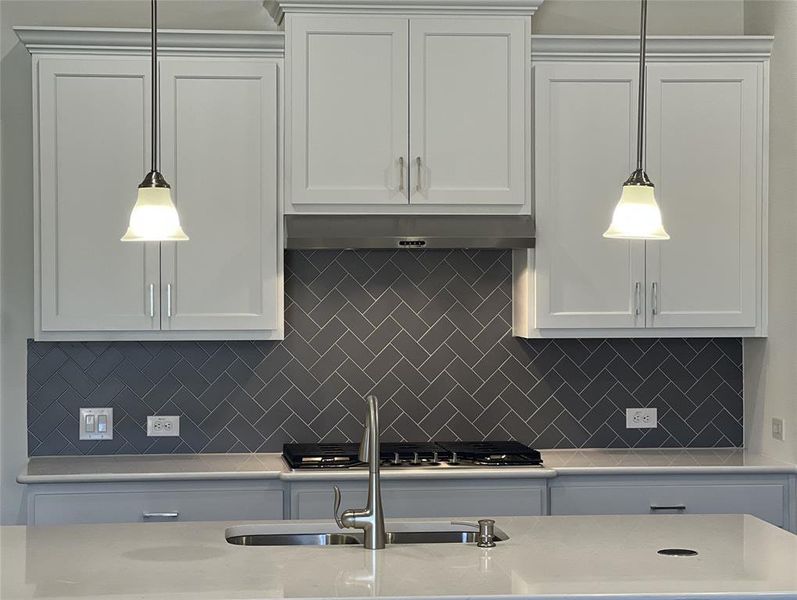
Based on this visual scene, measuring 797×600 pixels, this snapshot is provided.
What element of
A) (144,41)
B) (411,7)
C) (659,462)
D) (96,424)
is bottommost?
(659,462)

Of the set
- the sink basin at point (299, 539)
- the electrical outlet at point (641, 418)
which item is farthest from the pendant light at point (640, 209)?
the electrical outlet at point (641, 418)

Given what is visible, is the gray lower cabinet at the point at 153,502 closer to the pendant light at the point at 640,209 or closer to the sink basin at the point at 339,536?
the sink basin at the point at 339,536

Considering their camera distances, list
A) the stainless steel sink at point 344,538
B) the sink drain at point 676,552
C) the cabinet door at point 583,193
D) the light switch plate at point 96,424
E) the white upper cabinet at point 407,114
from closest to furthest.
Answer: the sink drain at point 676,552, the stainless steel sink at point 344,538, the white upper cabinet at point 407,114, the cabinet door at point 583,193, the light switch plate at point 96,424

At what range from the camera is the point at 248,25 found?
4.50m

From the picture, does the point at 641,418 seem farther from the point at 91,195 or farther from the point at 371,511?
the point at 91,195

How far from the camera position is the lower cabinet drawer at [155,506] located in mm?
3908

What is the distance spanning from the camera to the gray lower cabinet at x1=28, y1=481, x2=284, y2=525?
3.91 m

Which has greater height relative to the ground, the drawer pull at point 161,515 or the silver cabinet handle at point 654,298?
the silver cabinet handle at point 654,298

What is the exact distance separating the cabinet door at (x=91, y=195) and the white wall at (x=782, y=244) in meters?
2.45

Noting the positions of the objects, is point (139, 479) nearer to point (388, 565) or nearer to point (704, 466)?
point (388, 565)

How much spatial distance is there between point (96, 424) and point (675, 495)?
2.32m

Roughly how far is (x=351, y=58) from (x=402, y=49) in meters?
0.20

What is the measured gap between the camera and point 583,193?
4.26 meters

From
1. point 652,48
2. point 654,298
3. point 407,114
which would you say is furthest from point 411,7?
point 654,298
